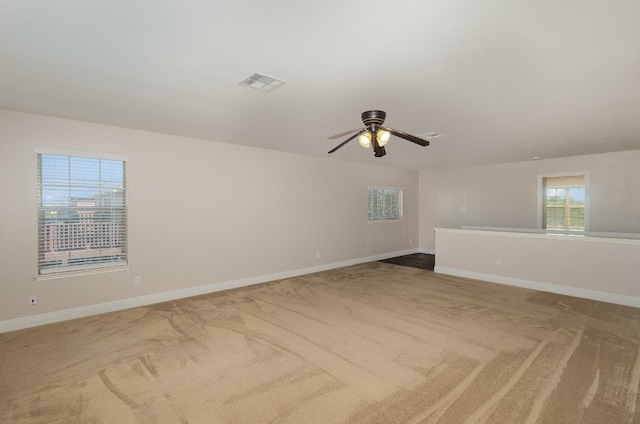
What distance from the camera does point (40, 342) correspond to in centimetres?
306

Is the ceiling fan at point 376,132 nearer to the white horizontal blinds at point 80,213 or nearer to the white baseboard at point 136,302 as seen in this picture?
the white horizontal blinds at point 80,213

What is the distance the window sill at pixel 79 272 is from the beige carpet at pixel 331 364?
1.81 ft

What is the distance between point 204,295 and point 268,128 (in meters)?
2.72

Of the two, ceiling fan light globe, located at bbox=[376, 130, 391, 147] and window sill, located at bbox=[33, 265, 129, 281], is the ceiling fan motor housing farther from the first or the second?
window sill, located at bbox=[33, 265, 129, 281]

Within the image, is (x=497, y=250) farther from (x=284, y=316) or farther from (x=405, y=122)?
(x=284, y=316)

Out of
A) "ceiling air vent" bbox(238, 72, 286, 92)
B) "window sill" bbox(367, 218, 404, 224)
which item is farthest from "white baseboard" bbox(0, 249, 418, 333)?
"ceiling air vent" bbox(238, 72, 286, 92)

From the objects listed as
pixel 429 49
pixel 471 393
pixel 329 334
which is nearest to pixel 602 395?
pixel 471 393

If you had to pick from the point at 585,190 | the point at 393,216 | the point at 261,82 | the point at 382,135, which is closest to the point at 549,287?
the point at 585,190

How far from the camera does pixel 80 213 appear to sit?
12.4 feet

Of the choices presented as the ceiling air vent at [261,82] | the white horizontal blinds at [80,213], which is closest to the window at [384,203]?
the ceiling air vent at [261,82]

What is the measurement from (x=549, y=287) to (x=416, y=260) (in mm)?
2947

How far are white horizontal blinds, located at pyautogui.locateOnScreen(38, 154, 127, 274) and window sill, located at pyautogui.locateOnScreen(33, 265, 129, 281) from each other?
5 cm

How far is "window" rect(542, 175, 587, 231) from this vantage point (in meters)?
6.29

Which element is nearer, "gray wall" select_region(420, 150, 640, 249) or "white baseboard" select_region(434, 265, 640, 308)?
"white baseboard" select_region(434, 265, 640, 308)
